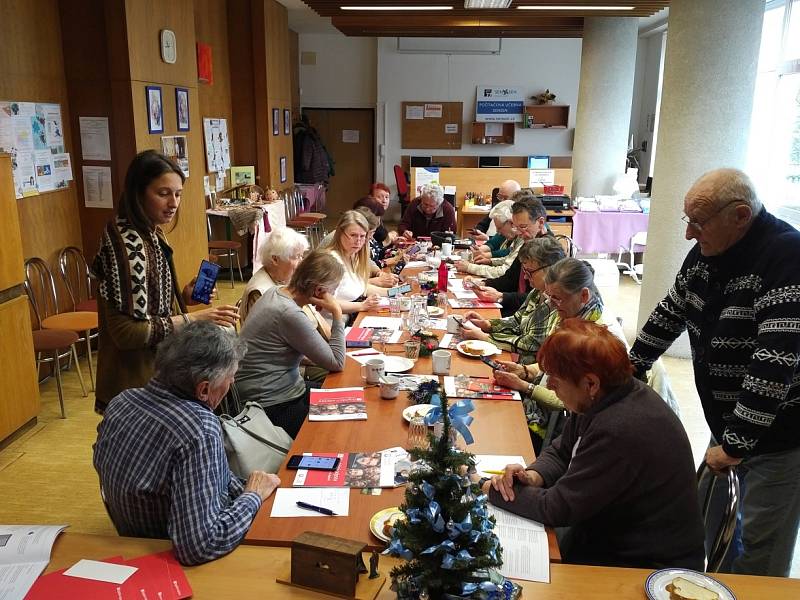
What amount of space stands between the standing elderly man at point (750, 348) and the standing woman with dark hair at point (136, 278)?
188cm

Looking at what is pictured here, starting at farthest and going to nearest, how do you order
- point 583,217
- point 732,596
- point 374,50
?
point 374,50
point 583,217
point 732,596

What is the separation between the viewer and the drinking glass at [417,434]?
2.24 m

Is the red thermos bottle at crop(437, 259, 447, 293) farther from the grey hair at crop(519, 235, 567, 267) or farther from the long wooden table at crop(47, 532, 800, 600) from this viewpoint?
the long wooden table at crop(47, 532, 800, 600)

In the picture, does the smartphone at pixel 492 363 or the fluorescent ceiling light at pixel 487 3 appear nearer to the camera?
the smartphone at pixel 492 363

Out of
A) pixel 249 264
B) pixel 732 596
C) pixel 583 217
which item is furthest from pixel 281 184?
pixel 732 596

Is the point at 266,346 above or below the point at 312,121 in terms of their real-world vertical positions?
below

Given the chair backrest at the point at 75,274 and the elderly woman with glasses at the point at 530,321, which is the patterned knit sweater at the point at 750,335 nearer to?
the elderly woman with glasses at the point at 530,321

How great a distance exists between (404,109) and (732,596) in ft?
39.0

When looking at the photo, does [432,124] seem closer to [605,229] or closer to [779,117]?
[605,229]

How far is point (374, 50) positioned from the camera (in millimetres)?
12523

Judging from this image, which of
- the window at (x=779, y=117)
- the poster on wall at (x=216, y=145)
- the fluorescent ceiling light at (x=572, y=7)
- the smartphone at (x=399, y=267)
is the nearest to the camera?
the smartphone at (x=399, y=267)

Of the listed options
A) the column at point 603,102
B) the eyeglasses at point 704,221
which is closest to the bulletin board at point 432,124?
the column at point 603,102

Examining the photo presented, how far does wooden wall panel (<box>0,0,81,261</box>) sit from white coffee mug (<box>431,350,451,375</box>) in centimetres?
327

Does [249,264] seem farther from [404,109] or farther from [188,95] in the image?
[404,109]
